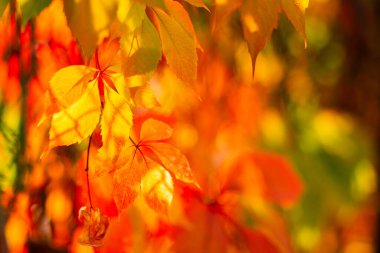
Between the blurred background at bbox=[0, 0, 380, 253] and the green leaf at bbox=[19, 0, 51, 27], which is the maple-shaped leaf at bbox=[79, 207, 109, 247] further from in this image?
the green leaf at bbox=[19, 0, 51, 27]

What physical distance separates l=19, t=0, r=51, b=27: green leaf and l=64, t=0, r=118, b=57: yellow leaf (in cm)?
7

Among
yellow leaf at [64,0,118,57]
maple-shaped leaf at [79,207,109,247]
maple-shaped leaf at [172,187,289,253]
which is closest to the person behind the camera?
yellow leaf at [64,0,118,57]

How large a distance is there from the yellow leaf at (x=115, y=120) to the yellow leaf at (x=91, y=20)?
0.06m

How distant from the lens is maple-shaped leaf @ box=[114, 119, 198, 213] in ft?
2.45

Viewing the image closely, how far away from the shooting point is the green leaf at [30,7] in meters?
0.74

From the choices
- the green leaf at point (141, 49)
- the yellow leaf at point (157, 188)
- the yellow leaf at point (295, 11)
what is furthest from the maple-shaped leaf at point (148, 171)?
the yellow leaf at point (295, 11)

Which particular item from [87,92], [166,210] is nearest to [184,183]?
[166,210]

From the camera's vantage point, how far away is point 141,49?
0.71 meters

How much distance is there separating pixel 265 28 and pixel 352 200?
44 centimetres

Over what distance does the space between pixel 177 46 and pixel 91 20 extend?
104 mm

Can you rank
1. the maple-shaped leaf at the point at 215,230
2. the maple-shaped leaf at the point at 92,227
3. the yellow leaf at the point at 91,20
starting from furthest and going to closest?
the maple-shaped leaf at the point at 215,230
the maple-shaped leaf at the point at 92,227
the yellow leaf at the point at 91,20

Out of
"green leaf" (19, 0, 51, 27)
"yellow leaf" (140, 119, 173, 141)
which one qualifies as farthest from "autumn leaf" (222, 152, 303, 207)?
"green leaf" (19, 0, 51, 27)

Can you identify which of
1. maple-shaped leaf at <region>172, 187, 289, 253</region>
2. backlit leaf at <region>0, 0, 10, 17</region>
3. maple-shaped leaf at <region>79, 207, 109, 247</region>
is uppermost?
backlit leaf at <region>0, 0, 10, 17</region>

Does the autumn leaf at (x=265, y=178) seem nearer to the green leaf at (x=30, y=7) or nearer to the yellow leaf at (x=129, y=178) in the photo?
the yellow leaf at (x=129, y=178)
